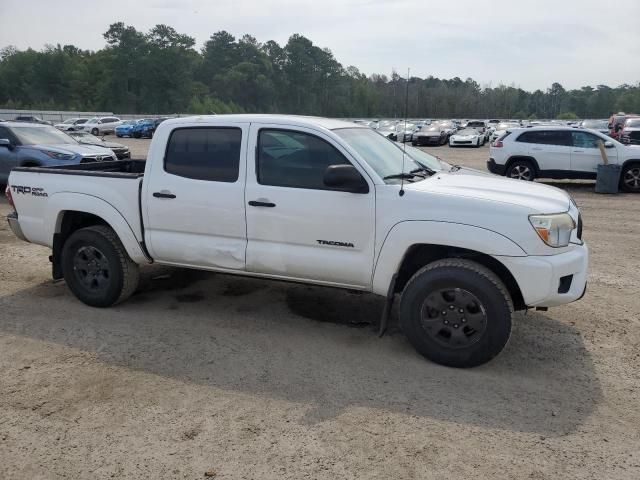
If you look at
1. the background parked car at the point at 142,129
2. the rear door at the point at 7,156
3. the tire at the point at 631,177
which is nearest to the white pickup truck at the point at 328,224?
the rear door at the point at 7,156

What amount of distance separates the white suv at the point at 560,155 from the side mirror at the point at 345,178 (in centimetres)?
1157

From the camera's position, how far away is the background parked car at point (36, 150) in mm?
11734

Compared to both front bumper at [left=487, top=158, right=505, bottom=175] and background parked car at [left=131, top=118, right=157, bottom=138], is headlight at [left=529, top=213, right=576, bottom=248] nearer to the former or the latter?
front bumper at [left=487, top=158, right=505, bottom=175]

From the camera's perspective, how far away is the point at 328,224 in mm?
4449

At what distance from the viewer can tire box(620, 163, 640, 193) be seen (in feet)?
46.4

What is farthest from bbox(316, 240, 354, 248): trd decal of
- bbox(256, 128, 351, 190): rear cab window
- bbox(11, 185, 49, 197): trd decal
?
bbox(11, 185, 49, 197): trd decal

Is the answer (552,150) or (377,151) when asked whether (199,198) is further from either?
(552,150)

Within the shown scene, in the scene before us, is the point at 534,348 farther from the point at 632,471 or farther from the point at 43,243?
the point at 43,243

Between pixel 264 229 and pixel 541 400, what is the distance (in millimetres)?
2485

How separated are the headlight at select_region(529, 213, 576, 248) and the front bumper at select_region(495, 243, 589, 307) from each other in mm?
101

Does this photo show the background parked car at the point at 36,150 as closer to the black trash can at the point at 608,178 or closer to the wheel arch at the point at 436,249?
the wheel arch at the point at 436,249

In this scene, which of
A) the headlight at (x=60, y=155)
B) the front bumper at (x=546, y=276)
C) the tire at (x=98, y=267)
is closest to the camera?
the front bumper at (x=546, y=276)

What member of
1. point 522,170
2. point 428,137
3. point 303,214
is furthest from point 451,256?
point 428,137

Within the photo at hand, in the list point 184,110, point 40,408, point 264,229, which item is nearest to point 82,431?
point 40,408
